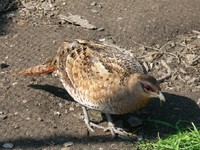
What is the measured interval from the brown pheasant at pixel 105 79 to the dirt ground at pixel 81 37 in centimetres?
29

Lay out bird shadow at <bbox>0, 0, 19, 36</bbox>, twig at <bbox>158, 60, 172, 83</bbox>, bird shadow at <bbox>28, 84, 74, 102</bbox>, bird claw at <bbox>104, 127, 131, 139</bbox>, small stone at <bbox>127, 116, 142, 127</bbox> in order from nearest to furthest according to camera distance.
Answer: bird claw at <bbox>104, 127, 131, 139</bbox> < small stone at <bbox>127, 116, 142, 127</bbox> < bird shadow at <bbox>28, 84, 74, 102</bbox> < twig at <bbox>158, 60, 172, 83</bbox> < bird shadow at <bbox>0, 0, 19, 36</bbox>

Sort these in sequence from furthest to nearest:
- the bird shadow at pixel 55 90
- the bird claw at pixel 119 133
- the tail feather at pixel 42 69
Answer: the bird shadow at pixel 55 90 → the tail feather at pixel 42 69 → the bird claw at pixel 119 133

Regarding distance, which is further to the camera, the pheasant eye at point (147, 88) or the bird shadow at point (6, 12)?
the bird shadow at point (6, 12)

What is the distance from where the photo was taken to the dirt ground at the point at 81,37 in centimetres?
512

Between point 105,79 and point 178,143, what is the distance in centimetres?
88

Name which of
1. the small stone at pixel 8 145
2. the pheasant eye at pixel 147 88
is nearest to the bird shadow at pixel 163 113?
the pheasant eye at pixel 147 88

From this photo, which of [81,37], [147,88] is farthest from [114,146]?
[81,37]

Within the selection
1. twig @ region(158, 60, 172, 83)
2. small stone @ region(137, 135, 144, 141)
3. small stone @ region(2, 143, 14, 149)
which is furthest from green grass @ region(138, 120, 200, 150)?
small stone @ region(2, 143, 14, 149)

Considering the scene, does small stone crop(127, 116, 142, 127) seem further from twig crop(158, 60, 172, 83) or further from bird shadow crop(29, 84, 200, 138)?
twig crop(158, 60, 172, 83)

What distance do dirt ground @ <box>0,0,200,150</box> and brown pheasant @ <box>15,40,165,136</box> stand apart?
290mm

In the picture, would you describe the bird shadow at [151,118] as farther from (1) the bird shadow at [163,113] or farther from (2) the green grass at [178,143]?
(2) the green grass at [178,143]

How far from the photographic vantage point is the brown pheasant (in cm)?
483

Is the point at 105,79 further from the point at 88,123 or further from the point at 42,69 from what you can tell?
the point at 42,69

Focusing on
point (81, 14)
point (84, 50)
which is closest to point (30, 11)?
point (81, 14)
